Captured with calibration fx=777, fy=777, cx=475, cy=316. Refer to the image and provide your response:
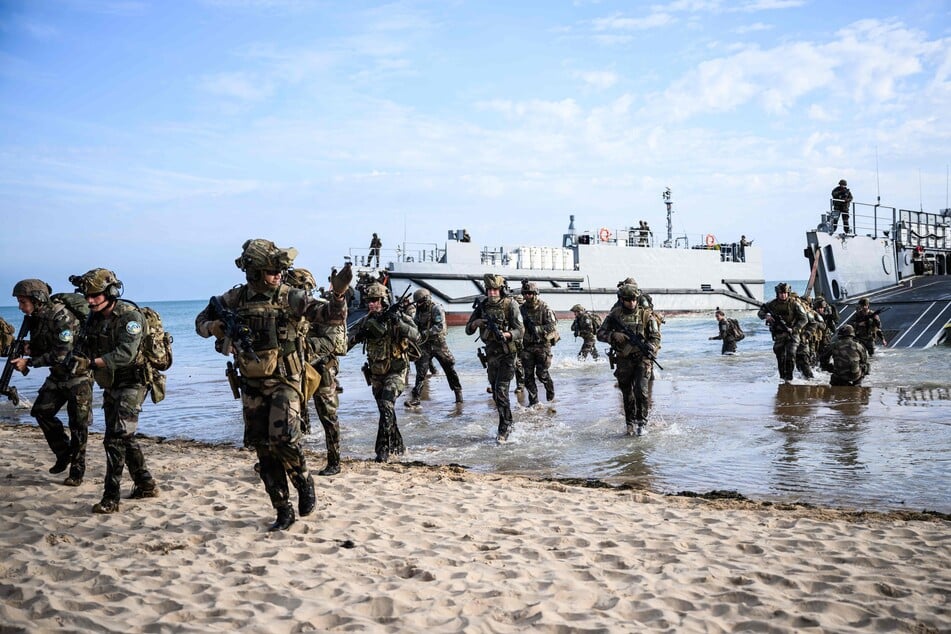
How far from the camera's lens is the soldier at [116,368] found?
5.52 meters

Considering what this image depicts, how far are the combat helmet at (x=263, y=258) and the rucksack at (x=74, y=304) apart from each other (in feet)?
9.03

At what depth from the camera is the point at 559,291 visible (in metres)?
37.2

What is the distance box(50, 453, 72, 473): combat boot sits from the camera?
6762 millimetres

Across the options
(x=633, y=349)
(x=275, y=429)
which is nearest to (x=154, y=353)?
(x=275, y=429)

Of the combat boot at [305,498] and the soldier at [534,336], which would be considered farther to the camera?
the soldier at [534,336]

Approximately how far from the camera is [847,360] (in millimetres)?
12961

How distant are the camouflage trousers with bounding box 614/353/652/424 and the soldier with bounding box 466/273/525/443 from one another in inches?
49.4

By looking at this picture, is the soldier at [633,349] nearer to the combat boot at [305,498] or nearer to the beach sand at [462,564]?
the beach sand at [462,564]

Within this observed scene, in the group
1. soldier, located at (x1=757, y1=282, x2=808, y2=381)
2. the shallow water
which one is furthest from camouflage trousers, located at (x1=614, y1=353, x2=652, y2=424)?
soldier, located at (x1=757, y1=282, x2=808, y2=381)

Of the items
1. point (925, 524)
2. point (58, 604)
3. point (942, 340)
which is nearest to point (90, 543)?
point (58, 604)

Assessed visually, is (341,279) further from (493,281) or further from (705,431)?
(705,431)

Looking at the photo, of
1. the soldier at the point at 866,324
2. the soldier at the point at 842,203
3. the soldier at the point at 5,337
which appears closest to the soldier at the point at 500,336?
the soldier at the point at 5,337

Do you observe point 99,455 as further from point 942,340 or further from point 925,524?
point 942,340

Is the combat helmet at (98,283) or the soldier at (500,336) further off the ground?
the combat helmet at (98,283)
